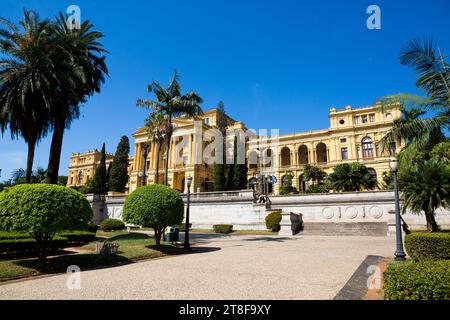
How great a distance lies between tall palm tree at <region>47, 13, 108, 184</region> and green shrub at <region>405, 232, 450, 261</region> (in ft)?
68.4

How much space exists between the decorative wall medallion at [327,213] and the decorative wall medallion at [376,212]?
359 centimetres

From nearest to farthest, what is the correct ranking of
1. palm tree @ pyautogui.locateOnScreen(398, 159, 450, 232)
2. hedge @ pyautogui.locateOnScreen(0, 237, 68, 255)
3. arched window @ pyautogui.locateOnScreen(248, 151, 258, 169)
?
hedge @ pyautogui.locateOnScreen(0, 237, 68, 255) → palm tree @ pyautogui.locateOnScreen(398, 159, 450, 232) → arched window @ pyautogui.locateOnScreen(248, 151, 258, 169)

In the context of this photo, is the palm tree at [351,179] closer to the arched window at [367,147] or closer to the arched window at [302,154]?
the arched window at [367,147]

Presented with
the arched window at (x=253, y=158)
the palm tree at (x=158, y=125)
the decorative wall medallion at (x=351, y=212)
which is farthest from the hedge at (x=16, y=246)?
the arched window at (x=253, y=158)

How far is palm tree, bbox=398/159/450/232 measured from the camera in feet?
40.9

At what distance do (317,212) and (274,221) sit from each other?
6152 mm

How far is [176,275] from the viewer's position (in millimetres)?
8172

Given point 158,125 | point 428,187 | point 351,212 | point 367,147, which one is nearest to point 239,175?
point 351,212

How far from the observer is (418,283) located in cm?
465

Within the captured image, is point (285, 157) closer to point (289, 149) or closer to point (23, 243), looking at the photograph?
point (289, 149)

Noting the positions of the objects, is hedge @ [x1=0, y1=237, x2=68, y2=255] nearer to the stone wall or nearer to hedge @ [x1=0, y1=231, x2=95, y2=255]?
hedge @ [x1=0, y1=231, x2=95, y2=255]

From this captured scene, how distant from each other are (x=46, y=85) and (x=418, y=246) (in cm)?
2293

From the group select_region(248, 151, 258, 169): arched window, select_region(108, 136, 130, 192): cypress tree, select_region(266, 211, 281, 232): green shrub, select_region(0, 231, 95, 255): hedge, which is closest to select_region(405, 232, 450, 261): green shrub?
select_region(0, 231, 95, 255): hedge
